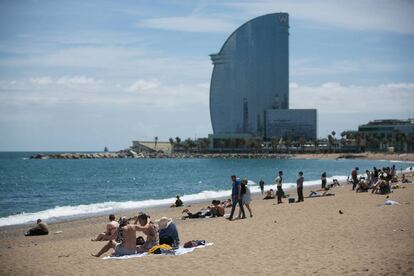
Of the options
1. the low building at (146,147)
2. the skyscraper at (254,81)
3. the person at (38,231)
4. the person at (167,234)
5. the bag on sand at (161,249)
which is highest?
the skyscraper at (254,81)

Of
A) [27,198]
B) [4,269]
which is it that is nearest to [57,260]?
[4,269]

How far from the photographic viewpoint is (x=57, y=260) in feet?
35.2

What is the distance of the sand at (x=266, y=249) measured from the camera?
893 centimetres

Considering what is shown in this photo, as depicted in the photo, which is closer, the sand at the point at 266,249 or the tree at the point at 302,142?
the sand at the point at 266,249

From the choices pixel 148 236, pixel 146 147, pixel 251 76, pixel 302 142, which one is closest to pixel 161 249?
pixel 148 236

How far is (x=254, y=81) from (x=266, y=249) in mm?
169529

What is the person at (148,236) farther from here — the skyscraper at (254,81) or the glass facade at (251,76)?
the glass facade at (251,76)

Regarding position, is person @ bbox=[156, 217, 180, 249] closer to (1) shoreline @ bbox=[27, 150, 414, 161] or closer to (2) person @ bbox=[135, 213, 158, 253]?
(2) person @ bbox=[135, 213, 158, 253]

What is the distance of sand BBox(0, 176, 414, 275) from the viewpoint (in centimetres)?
893

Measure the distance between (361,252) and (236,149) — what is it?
541 feet

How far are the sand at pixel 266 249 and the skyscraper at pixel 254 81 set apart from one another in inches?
6161

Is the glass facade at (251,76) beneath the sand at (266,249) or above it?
above

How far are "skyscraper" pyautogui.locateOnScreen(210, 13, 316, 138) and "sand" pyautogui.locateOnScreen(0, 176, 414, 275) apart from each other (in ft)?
513

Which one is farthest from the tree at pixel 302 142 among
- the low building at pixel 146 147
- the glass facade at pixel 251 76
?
the low building at pixel 146 147
